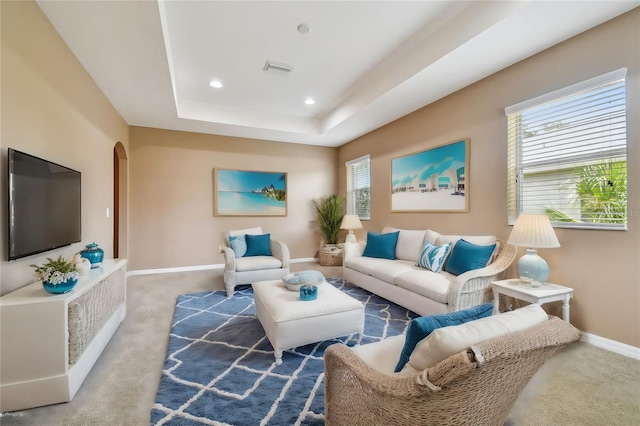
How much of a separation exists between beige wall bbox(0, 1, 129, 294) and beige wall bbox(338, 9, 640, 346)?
13.5ft

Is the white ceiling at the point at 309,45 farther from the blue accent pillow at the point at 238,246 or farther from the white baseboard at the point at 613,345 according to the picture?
the white baseboard at the point at 613,345

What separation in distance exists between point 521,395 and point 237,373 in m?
1.87

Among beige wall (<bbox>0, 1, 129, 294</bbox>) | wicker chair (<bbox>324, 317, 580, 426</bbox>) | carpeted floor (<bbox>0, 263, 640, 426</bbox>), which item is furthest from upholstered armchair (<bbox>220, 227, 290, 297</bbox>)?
wicker chair (<bbox>324, 317, 580, 426</bbox>)

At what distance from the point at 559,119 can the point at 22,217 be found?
438 cm

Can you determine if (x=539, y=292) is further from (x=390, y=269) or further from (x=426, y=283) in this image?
(x=390, y=269)

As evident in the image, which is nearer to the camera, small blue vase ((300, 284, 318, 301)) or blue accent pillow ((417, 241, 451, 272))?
small blue vase ((300, 284, 318, 301))

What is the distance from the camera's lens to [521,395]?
70.7 inches

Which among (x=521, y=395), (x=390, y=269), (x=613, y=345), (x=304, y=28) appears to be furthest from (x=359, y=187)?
(x=521, y=395)

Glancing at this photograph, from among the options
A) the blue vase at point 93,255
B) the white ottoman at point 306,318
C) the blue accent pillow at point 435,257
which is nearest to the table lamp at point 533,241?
the blue accent pillow at point 435,257

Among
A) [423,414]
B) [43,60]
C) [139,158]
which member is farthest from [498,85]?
[139,158]

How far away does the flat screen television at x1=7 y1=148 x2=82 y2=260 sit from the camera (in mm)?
1792

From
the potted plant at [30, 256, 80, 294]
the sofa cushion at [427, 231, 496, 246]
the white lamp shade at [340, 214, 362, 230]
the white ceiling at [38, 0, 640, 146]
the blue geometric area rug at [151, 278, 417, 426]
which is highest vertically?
the white ceiling at [38, 0, 640, 146]

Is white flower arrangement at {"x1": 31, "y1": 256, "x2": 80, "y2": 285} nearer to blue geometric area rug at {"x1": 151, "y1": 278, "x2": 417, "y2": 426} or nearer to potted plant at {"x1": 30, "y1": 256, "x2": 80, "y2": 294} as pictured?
potted plant at {"x1": 30, "y1": 256, "x2": 80, "y2": 294}

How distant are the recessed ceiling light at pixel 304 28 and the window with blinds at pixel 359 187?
2.94 m
